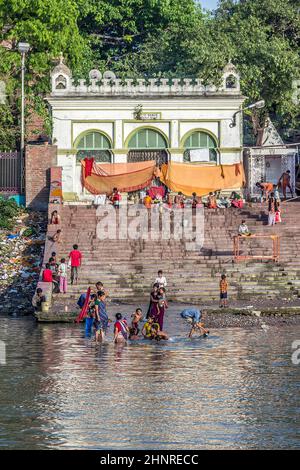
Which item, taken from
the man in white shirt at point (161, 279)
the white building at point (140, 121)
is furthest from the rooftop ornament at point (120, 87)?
the man in white shirt at point (161, 279)

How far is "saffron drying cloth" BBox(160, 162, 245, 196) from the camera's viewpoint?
156ft

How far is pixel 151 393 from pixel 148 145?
90.6ft

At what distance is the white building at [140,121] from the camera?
4844 cm

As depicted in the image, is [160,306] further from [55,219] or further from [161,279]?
[55,219]

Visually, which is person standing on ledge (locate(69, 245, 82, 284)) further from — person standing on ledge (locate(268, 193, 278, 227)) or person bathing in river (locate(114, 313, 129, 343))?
person bathing in river (locate(114, 313, 129, 343))

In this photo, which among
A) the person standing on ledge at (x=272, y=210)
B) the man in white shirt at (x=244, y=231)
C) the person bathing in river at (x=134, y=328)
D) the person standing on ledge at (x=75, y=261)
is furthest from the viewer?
the person standing on ledge at (x=272, y=210)

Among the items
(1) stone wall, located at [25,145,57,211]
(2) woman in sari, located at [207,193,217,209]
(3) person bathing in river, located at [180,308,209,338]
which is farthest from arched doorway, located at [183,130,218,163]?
(3) person bathing in river, located at [180,308,209,338]

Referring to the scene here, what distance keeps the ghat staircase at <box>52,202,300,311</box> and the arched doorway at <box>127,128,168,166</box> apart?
7270mm

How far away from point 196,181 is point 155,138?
2693 mm

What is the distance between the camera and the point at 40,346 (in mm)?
28312

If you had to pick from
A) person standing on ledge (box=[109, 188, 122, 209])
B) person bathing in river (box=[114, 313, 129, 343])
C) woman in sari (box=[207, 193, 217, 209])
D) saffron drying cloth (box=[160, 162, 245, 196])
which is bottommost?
person bathing in river (box=[114, 313, 129, 343])

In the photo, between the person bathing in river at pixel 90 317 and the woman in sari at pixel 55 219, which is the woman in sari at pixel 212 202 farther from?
the person bathing in river at pixel 90 317

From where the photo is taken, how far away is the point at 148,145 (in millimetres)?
48906

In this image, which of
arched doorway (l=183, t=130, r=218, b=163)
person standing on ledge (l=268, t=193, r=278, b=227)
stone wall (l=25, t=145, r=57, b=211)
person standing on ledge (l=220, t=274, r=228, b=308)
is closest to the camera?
person standing on ledge (l=220, t=274, r=228, b=308)
